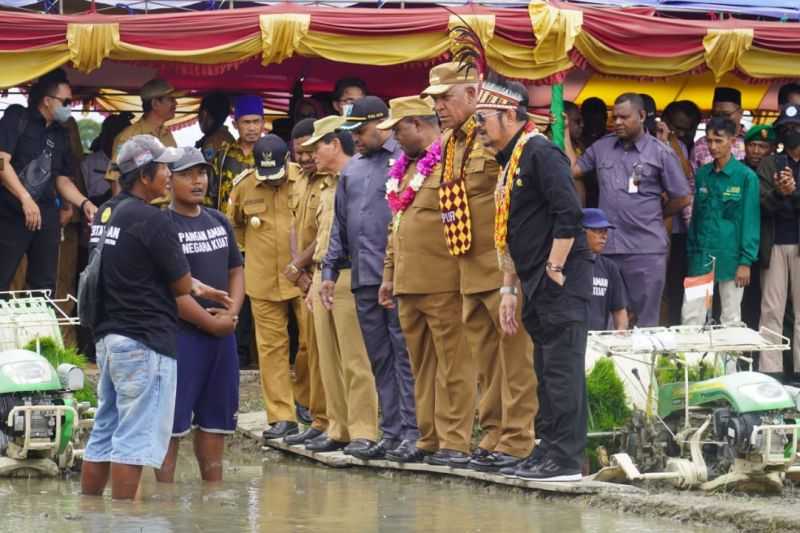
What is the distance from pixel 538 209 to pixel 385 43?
16.4ft

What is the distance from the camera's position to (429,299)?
10898 mm

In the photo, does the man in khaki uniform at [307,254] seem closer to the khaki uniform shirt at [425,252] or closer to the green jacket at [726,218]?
the khaki uniform shirt at [425,252]

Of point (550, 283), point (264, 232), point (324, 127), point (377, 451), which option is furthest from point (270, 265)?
point (550, 283)

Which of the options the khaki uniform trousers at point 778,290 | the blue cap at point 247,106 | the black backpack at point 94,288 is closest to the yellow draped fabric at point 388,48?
the blue cap at point 247,106

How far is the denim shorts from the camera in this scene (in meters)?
9.02

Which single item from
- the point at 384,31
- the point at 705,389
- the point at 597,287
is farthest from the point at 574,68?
the point at 705,389

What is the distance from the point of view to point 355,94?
14.6 m

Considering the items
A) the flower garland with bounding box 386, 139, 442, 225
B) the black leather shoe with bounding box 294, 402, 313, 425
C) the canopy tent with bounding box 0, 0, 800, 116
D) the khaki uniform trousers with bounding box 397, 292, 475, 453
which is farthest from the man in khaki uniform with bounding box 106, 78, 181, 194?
the khaki uniform trousers with bounding box 397, 292, 475, 453

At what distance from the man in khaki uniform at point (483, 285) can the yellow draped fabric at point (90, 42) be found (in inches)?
151

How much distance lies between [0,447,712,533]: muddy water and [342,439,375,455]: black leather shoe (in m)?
0.24

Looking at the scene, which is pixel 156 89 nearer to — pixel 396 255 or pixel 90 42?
pixel 90 42

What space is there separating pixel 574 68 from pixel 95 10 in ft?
13.2

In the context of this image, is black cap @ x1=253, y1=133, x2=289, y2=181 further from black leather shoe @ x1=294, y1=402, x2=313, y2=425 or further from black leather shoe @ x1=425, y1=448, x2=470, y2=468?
black leather shoe @ x1=425, y1=448, x2=470, y2=468

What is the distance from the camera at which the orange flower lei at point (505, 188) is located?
32.7 ft
